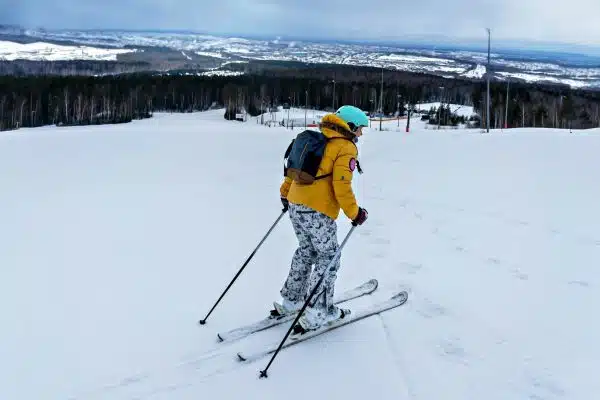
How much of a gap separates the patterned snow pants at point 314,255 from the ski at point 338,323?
0.15m

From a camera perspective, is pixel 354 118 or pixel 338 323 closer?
pixel 354 118

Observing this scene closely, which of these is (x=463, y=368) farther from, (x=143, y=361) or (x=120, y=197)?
(x=120, y=197)

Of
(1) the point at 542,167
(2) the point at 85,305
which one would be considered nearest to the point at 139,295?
(2) the point at 85,305

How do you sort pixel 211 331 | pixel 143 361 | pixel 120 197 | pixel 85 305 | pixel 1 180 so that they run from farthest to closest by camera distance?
pixel 1 180
pixel 120 197
pixel 85 305
pixel 211 331
pixel 143 361

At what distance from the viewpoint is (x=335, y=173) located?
3.58 metres

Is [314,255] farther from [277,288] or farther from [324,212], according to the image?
[277,288]

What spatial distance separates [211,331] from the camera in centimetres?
404

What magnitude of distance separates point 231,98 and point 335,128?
75.1 metres

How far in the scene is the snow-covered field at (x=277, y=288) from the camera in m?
3.44

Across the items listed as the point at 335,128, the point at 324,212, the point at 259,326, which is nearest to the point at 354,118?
the point at 335,128

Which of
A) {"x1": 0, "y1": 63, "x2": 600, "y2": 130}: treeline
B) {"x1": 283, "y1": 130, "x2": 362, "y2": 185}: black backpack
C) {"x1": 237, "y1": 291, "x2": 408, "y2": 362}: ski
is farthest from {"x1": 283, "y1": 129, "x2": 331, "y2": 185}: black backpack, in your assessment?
{"x1": 0, "y1": 63, "x2": 600, "y2": 130}: treeline

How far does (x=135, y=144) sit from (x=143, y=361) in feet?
41.6

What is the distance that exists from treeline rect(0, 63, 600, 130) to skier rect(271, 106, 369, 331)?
53373mm

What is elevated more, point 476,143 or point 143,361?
point 476,143
